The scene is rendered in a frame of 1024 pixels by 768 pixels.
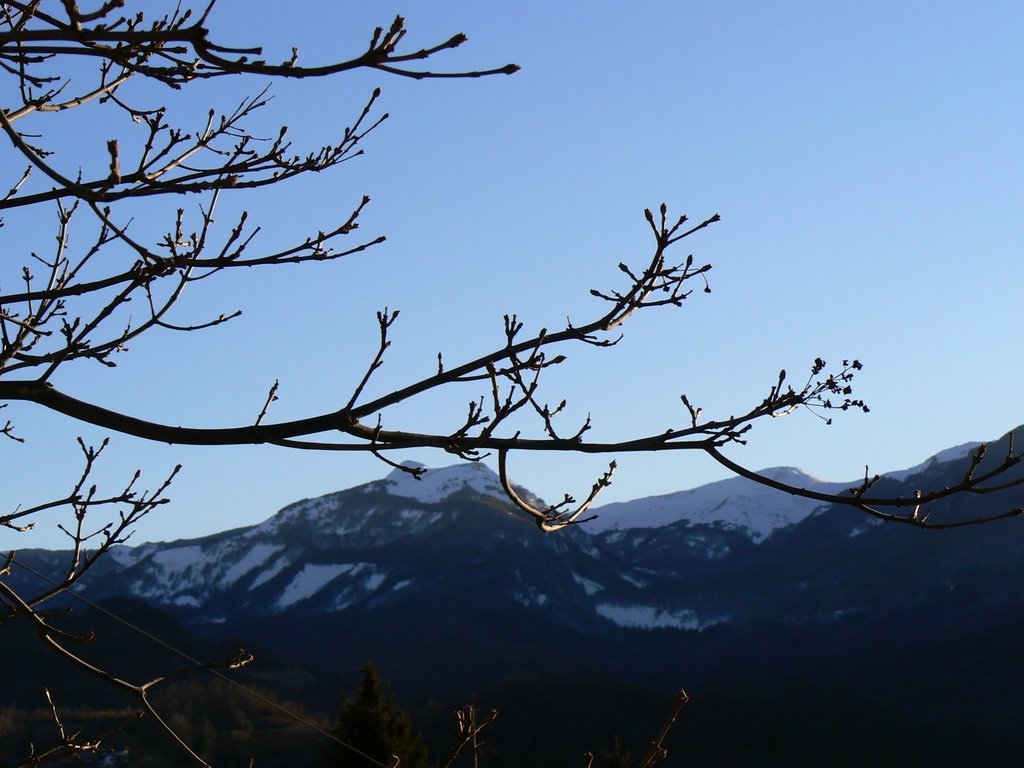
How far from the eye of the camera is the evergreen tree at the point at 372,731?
2683cm

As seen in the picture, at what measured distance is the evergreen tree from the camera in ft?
88.0

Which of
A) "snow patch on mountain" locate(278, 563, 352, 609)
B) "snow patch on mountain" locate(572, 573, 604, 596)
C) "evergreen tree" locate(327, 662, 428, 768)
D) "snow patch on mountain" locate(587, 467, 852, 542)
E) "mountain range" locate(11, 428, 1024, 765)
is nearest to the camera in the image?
"evergreen tree" locate(327, 662, 428, 768)

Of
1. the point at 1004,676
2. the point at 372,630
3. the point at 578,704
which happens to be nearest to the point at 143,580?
the point at 372,630

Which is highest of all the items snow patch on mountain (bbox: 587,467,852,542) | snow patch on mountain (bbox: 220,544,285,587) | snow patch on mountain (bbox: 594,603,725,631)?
snow patch on mountain (bbox: 220,544,285,587)

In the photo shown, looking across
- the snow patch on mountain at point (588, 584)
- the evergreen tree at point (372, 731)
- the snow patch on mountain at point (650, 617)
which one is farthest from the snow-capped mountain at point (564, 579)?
the evergreen tree at point (372, 731)

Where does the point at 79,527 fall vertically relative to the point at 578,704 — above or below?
above

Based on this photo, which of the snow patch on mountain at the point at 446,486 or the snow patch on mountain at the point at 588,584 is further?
the snow patch on mountain at the point at 446,486

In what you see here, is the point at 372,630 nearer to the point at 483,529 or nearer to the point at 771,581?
the point at 483,529

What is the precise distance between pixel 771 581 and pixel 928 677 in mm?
46915

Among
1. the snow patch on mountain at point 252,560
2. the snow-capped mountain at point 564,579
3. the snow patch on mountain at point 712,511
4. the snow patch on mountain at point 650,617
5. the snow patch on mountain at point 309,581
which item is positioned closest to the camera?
the snow-capped mountain at point 564,579

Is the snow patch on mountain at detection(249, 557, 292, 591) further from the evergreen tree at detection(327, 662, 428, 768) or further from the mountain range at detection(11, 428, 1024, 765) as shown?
the evergreen tree at detection(327, 662, 428, 768)

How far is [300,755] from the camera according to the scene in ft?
226

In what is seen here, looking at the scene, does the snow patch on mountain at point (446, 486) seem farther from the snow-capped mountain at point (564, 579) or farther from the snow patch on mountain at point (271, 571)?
the snow patch on mountain at point (271, 571)

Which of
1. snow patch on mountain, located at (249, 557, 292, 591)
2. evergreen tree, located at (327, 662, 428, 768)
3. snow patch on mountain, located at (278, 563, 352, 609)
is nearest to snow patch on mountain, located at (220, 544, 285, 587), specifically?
snow patch on mountain, located at (249, 557, 292, 591)
